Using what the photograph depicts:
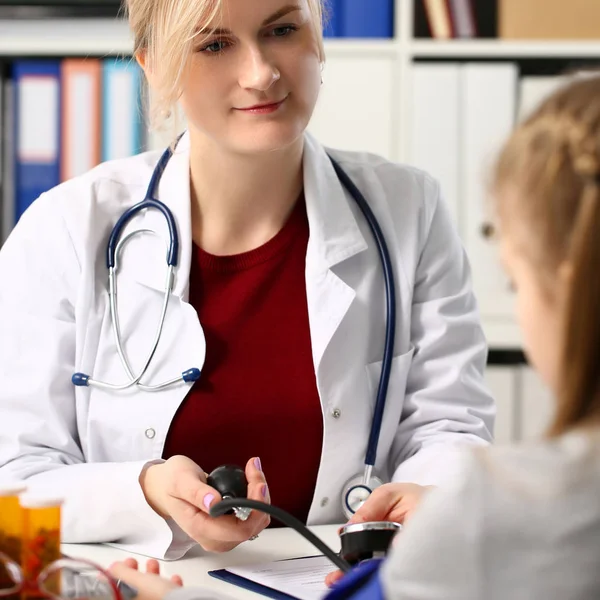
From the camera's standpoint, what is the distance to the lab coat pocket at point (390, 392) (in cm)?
134

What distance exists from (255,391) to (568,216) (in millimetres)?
714

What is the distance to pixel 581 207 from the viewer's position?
2.18 ft

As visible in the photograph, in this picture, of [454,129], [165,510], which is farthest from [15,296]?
[454,129]

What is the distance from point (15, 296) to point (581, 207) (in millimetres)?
902

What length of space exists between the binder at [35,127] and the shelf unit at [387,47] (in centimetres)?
5

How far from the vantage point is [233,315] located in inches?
53.3

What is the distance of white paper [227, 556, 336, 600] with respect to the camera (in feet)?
3.19

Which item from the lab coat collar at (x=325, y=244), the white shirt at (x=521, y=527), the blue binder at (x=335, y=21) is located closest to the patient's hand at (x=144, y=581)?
the white shirt at (x=521, y=527)

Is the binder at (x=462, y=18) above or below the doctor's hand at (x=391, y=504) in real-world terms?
above

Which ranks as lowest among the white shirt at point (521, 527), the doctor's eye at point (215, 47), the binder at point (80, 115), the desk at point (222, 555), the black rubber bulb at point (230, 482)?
the desk at point (222, 555)

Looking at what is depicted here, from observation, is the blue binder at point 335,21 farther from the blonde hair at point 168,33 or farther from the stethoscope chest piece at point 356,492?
the stethoscope chest piece at point 356,492

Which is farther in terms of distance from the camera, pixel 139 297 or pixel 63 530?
pixel 139 297

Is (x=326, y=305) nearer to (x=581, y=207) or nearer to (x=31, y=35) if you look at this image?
(x=581, y=207)

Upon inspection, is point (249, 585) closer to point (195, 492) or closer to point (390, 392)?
point (195, 492)
